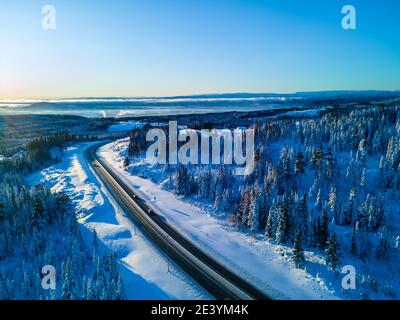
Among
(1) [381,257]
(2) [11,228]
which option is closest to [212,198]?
(1) [381,257]

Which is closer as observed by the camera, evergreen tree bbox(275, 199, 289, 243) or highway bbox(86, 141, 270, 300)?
highway bbox(86, 141, 270, 300)

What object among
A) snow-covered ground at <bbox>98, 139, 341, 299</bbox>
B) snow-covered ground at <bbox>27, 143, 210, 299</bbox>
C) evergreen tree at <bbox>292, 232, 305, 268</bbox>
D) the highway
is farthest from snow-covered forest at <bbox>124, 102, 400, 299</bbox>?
snow-covered ground at <bbox>27, 143, 210, 299</bbox>

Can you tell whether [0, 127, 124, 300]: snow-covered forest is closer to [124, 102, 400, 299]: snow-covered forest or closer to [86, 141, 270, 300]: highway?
[86, 141, 270, 300]: highway

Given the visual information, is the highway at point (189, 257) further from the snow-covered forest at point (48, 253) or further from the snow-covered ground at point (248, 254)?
the snow-covered forest at point (48, 253)

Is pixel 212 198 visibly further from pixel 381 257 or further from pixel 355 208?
pixel 381 257

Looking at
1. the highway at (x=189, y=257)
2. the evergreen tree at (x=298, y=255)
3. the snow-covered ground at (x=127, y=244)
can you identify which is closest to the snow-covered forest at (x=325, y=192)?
the evergreen tree at (x=298, y=255)

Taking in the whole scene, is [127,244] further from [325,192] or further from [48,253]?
[325,192]
